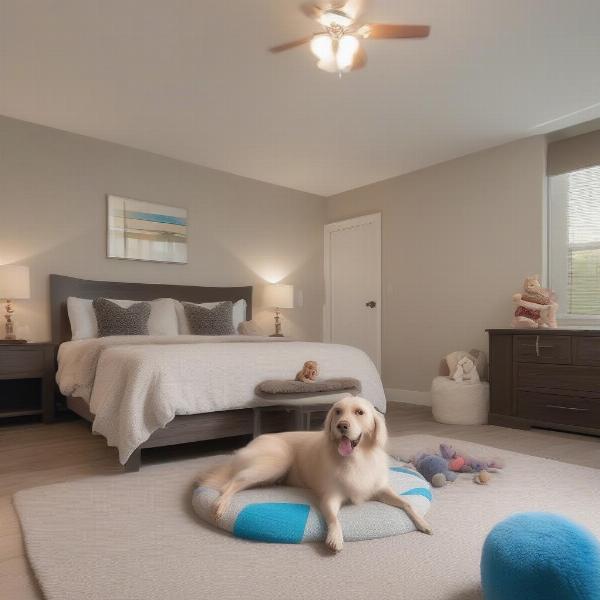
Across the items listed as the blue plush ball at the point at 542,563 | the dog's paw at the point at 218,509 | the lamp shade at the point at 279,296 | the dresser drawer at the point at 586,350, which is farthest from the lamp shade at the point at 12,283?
the dresser drawer at the point at 586,350

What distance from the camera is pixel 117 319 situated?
3.95 metres

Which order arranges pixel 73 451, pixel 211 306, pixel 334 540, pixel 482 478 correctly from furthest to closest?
pixel 211 306, pixel 73 451, pixel 482 478, pixel 334 540

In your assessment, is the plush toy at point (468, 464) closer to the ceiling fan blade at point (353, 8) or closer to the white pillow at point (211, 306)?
the ceiling fan blade at point (353, 8)

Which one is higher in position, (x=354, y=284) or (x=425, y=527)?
(x=354, y=284)

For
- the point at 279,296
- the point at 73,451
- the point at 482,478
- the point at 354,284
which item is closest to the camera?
the point at 482,478

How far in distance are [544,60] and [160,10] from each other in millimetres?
2267

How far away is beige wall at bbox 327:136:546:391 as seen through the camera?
428 centimetres

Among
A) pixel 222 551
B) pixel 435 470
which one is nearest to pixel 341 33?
pixel 435 470

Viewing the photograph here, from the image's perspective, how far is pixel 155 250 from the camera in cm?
479

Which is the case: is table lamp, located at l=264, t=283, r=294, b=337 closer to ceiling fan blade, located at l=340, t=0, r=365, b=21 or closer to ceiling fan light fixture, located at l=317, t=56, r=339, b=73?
ceiling fan light fixture, located at l=317, t=56, r=339, b=73

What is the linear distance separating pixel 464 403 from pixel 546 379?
25.2 inches

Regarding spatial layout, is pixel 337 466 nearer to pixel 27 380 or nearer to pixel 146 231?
pixel 27 380

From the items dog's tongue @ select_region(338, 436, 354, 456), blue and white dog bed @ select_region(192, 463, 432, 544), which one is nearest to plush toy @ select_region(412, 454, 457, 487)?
blue and white dog bed @ select_region(192, 463, 432, 544)

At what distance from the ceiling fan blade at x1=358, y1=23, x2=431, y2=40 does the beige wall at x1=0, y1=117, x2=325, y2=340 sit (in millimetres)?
2827
